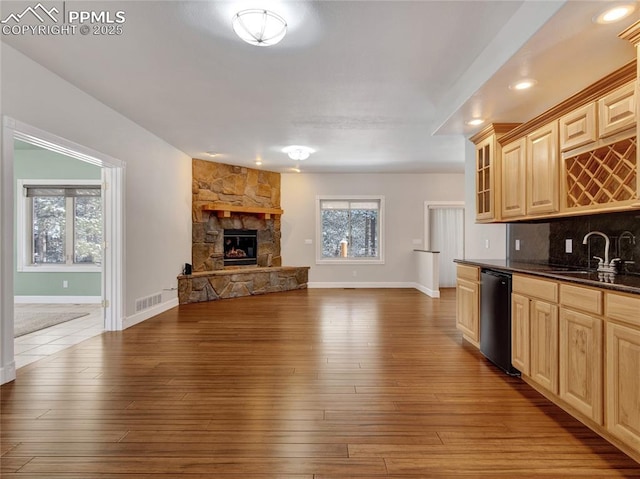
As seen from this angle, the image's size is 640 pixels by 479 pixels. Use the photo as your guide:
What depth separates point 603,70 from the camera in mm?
2834

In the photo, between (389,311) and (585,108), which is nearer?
(585,108)

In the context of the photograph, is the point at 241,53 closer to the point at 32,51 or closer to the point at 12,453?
the point at 32,51

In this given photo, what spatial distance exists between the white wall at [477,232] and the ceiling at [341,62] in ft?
1.37

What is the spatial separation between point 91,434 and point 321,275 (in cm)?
680

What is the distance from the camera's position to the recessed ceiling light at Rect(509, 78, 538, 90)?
2.96 metres

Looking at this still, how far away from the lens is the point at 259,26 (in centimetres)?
Answer: 245

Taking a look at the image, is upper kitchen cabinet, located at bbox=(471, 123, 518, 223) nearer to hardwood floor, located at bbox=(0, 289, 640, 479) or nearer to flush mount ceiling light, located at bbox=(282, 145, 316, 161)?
hardwood floor, located at bbox=(0, 289, 640, 479)

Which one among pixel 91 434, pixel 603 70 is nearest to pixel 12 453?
pixel 91 434

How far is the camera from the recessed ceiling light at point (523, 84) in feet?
9.71

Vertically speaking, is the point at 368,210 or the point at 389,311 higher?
the point at 368,210

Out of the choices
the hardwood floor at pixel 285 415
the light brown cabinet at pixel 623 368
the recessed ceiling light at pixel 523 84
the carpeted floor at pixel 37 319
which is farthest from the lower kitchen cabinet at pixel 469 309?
the carpeted floor at pixel 37 319

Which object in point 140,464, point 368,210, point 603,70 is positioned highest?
point 603,70

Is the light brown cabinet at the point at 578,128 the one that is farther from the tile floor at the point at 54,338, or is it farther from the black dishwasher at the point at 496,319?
the tile floor at the point at 54,338

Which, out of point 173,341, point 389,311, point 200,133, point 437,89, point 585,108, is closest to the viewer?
point 585,108
